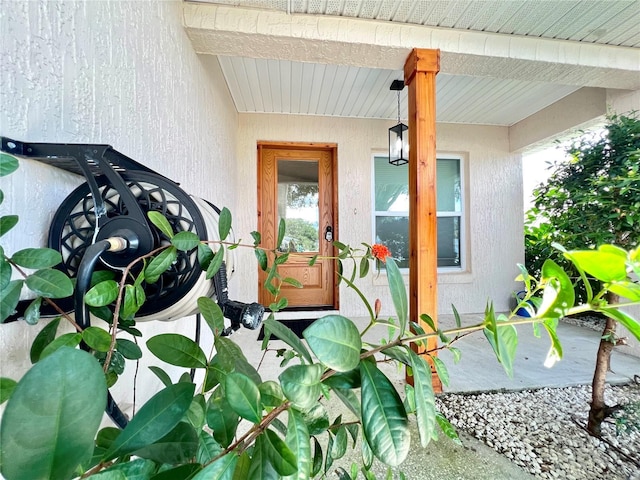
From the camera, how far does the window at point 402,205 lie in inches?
125

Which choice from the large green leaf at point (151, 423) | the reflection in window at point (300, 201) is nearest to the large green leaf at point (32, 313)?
the large green leaf at point (151, 423)

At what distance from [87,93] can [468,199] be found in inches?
142

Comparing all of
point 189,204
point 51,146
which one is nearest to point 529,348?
point 189,204

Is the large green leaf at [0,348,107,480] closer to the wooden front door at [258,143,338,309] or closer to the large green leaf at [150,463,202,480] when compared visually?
the large green leaf at [150,463,202,480]

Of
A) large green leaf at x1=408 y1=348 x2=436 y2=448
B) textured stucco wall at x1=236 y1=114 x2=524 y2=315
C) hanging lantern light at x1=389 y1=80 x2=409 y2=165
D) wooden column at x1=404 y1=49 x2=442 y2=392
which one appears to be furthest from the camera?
textured stucco wall at x1=236 y1=114 x2=524 y2=315

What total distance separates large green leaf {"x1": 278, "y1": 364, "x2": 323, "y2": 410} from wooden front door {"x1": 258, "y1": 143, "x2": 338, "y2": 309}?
2766mm

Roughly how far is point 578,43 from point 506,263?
2.37 m

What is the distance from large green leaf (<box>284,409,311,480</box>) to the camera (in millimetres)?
249

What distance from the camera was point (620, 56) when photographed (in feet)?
5.62

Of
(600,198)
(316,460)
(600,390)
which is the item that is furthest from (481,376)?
(316,460)

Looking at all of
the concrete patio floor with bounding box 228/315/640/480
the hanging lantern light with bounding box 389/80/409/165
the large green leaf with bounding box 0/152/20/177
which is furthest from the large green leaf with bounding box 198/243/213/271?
the hanging lantern light with bounding box 389/80/409/165

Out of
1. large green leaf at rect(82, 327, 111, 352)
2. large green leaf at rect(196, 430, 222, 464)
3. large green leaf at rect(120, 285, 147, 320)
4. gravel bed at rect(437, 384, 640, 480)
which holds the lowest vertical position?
gravel bed at rect(437, 384, 640, 480)

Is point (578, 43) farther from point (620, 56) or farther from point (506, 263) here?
point (506, 263)

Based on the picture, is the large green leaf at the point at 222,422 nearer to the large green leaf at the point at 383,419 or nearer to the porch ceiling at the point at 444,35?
the large green leaf at the point at 383,419
